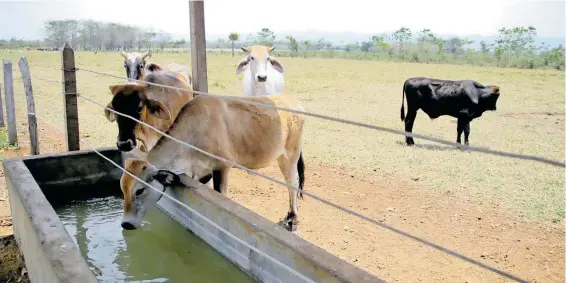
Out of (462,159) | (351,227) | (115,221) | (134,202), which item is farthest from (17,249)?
(462,159)

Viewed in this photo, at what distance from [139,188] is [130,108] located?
1.14 m

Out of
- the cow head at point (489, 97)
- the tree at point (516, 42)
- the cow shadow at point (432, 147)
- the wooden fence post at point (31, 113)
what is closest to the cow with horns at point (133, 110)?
the wooden fence post at point (31, 113)

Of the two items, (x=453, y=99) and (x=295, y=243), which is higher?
(x=453, y=99)

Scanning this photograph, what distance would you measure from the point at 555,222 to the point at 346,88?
1312 centimetres

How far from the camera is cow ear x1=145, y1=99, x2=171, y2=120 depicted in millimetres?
4125

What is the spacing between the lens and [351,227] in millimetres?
4609

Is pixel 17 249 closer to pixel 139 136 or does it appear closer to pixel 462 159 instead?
pixel 139 136

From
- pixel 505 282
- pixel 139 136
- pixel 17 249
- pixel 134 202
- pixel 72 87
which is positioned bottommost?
pixel 505 282

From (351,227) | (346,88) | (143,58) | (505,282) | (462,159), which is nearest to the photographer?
(505,282)

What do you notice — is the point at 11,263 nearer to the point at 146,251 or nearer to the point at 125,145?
the point at 146,251

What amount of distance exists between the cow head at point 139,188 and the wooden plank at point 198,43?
3.88 ft

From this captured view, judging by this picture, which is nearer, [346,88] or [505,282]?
[505,282]

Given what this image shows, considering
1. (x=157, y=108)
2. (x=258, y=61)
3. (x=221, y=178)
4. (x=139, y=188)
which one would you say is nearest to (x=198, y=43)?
(x=157, y=108)

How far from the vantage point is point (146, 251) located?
3504mm
